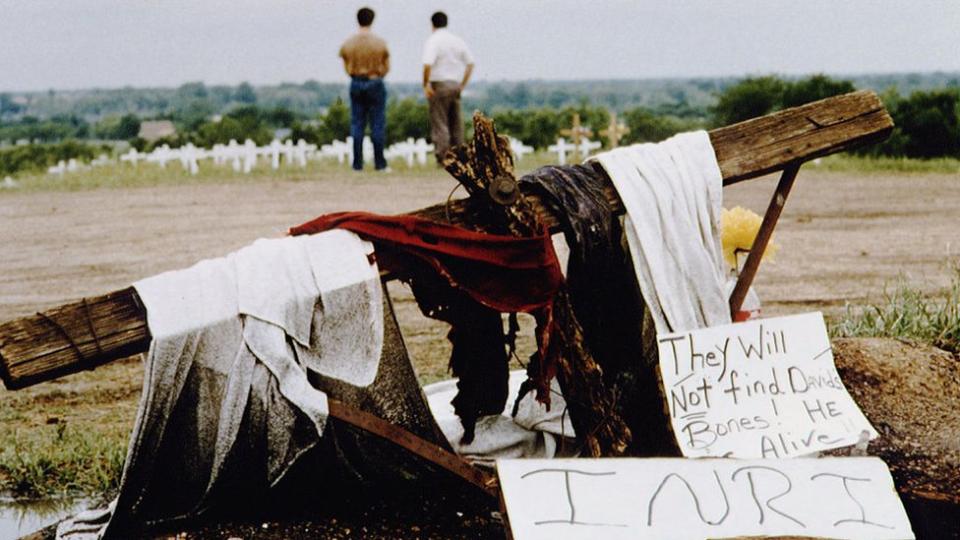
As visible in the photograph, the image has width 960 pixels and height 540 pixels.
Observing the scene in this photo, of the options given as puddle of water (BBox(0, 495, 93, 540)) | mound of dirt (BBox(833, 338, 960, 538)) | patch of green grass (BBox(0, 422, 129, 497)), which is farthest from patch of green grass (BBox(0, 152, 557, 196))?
puddle of water (BBox(0, 495, 93, 540))

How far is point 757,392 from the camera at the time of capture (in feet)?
13.4

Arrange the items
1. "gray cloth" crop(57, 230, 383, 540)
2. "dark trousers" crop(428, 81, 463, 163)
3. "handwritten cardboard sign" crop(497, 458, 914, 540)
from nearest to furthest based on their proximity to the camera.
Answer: "handwritten cardboard sign" crop(497, 458, 914, 540)
"gray cloth" crop(57, 230, 383, 540)
"dark trousers" crop(428, 81, 463, 163)

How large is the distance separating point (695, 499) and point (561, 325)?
84 centimetres

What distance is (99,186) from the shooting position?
16625mm

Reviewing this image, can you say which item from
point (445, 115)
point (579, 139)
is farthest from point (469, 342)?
point (579, 139)

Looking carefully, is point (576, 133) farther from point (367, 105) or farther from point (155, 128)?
point (155, 128)

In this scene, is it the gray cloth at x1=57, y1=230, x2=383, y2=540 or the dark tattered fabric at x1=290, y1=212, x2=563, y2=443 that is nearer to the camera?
the gray cloth at x1=57, y1=230, x2=383, y2=540

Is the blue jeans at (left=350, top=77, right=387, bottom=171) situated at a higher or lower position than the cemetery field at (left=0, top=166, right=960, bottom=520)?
higher

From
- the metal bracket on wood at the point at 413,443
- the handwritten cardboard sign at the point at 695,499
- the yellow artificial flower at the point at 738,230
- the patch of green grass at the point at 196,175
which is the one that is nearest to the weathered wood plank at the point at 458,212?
the metal bracket on wood at the point at 413,443

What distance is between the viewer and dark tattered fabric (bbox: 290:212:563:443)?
379cm

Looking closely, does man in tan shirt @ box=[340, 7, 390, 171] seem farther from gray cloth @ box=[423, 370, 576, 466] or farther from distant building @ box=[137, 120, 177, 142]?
distant building @ box=[137, 120, 177, 142]

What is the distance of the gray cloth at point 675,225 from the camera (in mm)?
4059

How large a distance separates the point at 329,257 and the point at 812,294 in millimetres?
5544

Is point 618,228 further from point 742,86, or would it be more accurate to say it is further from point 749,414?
point 742,86
